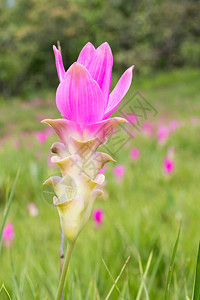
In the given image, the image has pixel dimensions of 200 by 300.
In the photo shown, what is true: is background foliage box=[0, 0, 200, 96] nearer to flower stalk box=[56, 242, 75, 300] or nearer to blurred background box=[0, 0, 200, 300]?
blurred background box=[0, 0, 200, 300]

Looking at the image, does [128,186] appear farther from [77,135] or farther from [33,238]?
[77,135]

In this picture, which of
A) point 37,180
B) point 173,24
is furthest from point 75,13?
point 37,180

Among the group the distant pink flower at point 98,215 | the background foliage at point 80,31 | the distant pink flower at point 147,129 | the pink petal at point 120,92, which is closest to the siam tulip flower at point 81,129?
the pink petal at point 120,92

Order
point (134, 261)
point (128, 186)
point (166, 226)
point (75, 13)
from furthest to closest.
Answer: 1. point (75, 13)
2. point (128, 186)
3. point (166, 226)
4. point (134, 261)

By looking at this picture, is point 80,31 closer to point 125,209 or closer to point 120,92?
point 125,209

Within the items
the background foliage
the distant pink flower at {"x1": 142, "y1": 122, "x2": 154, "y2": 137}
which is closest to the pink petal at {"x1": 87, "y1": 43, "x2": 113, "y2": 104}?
the distant pink flower at {"x1": 142, "y1": 122, "x2": 154, "y2": 137}

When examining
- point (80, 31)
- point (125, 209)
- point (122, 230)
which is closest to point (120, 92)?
point (122, 230)

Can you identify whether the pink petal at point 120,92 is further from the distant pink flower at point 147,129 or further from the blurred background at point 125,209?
the distant pink flower at point 147,129
